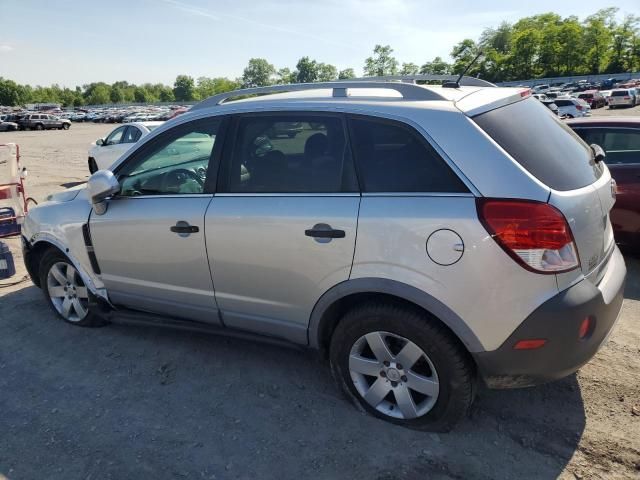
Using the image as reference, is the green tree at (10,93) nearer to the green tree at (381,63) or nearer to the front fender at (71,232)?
the green tree at (381,63)

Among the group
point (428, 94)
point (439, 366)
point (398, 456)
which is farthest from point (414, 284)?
point (428, 94)

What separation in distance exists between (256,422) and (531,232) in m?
1.82

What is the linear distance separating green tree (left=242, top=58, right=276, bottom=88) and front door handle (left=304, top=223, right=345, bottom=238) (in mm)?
160268

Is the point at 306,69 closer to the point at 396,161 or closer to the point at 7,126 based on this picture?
the point at 7,126

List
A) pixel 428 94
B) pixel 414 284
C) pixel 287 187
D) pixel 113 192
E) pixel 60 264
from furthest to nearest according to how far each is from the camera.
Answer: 1. pixel 60 264
2. pixel 113 192
3. pixel 287 187
4. pixel 428 94
5. pixel 414 284

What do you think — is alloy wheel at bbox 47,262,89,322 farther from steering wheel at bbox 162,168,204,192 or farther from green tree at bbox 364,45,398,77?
green tree at bbox 364,45,398,77

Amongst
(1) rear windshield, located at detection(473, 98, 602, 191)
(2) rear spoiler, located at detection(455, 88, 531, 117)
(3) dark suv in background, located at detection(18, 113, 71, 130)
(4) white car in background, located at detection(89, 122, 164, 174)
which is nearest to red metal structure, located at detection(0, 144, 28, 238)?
(4) white car in background, located at detection(89, 122, 164, 174)

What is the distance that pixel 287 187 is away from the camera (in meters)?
2.80

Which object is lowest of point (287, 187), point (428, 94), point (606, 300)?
point (606, 300)

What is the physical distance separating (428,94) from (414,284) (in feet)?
3.47

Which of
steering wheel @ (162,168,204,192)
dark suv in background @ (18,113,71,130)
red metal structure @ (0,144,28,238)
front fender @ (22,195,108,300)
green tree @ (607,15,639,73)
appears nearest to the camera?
steering wheel @ (162,168,204,192)

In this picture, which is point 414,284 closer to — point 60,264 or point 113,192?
point 113,192

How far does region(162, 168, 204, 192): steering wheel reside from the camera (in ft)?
10.7

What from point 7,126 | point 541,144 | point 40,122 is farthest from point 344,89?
point 40,122
